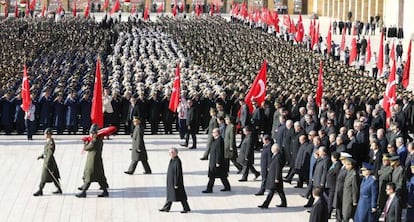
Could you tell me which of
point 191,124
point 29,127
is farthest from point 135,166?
point 29,127

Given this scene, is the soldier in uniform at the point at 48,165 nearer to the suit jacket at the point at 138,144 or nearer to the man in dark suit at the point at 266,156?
the suit jacket at the point at 138,144

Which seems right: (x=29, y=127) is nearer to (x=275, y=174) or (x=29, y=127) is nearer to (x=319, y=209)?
(x=275, y=174)

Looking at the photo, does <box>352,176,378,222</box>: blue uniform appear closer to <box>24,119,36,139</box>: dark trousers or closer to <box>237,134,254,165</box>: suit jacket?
<box>237,134,254,165</box>: suit jacket

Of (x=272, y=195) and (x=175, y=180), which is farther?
(x=272, y=195)

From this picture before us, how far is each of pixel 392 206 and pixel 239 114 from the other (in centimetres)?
953

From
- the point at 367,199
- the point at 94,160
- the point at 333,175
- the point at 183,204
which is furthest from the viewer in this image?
the point at 94,160

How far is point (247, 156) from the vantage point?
66.5ft

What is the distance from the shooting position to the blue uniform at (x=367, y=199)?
15.7m

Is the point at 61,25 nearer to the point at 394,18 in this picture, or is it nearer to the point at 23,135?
the point at 394,18

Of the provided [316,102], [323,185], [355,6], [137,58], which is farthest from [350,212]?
[355,6]

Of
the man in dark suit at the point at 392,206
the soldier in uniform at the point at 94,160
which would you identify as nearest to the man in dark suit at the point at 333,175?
the man in dark suit at the point at 392,206

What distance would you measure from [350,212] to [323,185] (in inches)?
46.9

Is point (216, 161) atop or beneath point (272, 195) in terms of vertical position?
atop

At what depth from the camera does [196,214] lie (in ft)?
58.5
